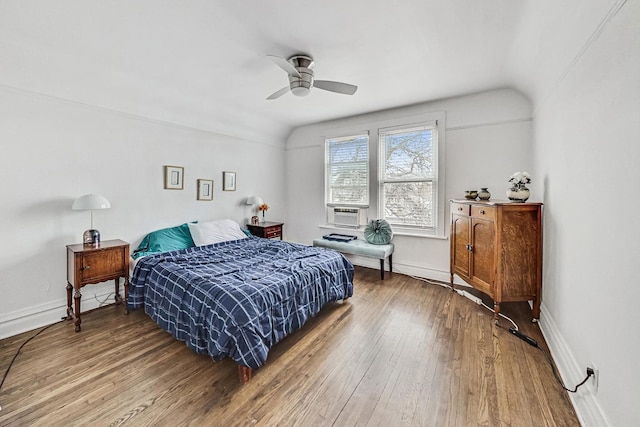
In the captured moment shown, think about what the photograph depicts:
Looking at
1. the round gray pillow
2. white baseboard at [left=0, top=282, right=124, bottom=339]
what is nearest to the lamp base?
white baseboard at [left=0, top=282, right=124, bottom=339]

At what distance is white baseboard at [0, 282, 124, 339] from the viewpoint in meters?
2.39

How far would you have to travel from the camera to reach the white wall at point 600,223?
119 cm

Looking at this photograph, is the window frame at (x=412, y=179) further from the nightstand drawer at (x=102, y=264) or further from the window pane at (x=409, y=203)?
the nightstand drawer at (x=102, y=264)

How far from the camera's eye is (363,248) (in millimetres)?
3908

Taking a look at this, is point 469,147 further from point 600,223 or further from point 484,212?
point 600,223

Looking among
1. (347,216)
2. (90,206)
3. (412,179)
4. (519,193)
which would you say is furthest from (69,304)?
(519,193)

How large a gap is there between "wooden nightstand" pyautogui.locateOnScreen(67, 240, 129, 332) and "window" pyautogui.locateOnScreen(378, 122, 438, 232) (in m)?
3.57

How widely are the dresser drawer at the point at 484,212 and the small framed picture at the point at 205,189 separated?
12.1 ft

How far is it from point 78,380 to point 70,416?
1.26ft

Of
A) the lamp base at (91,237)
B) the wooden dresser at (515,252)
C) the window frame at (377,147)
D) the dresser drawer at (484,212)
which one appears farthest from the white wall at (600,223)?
the lamp base at (91,237)

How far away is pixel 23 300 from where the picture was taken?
2.50 metres

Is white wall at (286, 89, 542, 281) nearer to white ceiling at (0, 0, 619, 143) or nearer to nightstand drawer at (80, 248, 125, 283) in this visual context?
white ceiling at (0, 0, 619, 143)

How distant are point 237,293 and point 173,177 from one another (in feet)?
8.18

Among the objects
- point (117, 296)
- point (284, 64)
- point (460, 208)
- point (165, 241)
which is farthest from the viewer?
point (165, 241)
